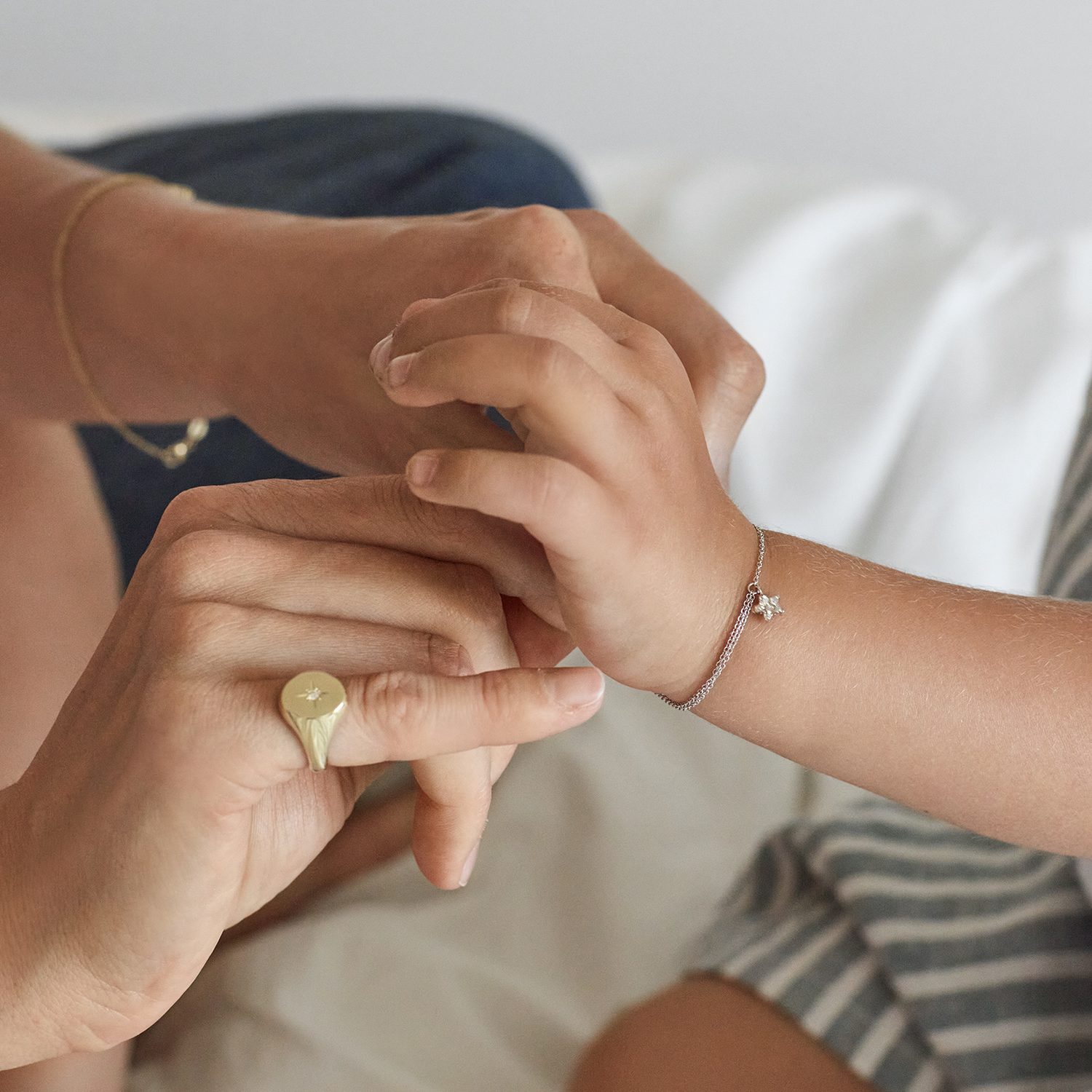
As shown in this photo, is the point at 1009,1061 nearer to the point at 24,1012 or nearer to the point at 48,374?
the point at 24,1012

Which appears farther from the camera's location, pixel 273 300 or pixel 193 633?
pixel 273 300

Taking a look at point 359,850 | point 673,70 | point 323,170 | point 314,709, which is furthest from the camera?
point 673,70

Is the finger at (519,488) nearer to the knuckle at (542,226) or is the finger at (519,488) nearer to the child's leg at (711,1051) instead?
the knuckle at (542,226)

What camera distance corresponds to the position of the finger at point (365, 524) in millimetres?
320

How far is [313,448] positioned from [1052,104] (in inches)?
49.6

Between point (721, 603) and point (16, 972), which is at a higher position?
point (721, 603)

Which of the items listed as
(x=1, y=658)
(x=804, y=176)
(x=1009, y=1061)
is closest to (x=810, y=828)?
(x=1009, y=1061)

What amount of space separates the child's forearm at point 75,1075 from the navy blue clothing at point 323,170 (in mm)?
223

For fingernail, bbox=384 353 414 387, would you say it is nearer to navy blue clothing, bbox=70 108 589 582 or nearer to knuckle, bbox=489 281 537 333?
knuckle, bbox=489 281 537 333

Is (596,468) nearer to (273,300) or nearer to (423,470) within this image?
(423,470)

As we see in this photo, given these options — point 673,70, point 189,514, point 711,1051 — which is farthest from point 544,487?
point 673,70

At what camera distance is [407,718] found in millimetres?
284

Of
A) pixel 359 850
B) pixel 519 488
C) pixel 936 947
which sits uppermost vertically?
pixel 519 488

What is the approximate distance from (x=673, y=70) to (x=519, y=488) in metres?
1.36
